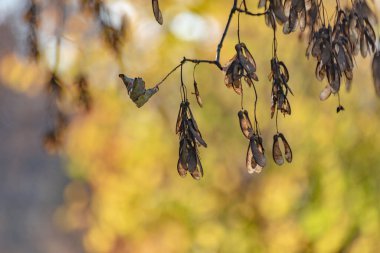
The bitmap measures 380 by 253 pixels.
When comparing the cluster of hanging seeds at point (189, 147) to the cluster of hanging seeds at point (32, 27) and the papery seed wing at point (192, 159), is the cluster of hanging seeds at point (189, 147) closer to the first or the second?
the papery seed wing at point (192, 159)

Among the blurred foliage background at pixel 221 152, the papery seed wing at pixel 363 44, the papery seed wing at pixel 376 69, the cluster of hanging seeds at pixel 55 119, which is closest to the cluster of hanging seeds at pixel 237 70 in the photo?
the papery seed wing at pixel 363 44

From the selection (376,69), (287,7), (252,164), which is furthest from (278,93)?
(376,69)

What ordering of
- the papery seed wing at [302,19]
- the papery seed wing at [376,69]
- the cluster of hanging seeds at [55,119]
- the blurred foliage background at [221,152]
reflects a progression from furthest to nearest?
the blurred foliage background at [221,152] < the cluster of hanging seeds at [55,119] < the papery seed wing at [376,69] < the papery seed wing at [302,19]

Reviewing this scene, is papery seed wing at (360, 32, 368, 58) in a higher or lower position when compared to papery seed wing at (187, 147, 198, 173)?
higher

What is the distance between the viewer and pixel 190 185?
8.88 metres

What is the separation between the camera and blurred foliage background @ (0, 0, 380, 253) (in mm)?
7824

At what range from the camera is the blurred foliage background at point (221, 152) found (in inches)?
308

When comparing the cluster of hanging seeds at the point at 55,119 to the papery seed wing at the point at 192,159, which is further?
the cluster of hanging seeds at the point at 55,119

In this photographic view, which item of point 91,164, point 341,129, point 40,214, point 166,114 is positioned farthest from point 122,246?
point 40,214

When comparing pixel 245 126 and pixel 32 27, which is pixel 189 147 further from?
pixel 32 27

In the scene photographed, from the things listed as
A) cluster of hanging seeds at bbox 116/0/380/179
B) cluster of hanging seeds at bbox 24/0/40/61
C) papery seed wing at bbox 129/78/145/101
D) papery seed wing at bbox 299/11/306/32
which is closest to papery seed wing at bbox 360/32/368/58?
cluster of hanging seeds at bbox 116/0/380/179

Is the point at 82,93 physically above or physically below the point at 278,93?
above

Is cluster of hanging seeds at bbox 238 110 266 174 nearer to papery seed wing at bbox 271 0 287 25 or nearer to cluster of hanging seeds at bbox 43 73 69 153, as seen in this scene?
papery seed wing at bbox 271 0 287 25

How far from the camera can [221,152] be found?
28.7 ft
